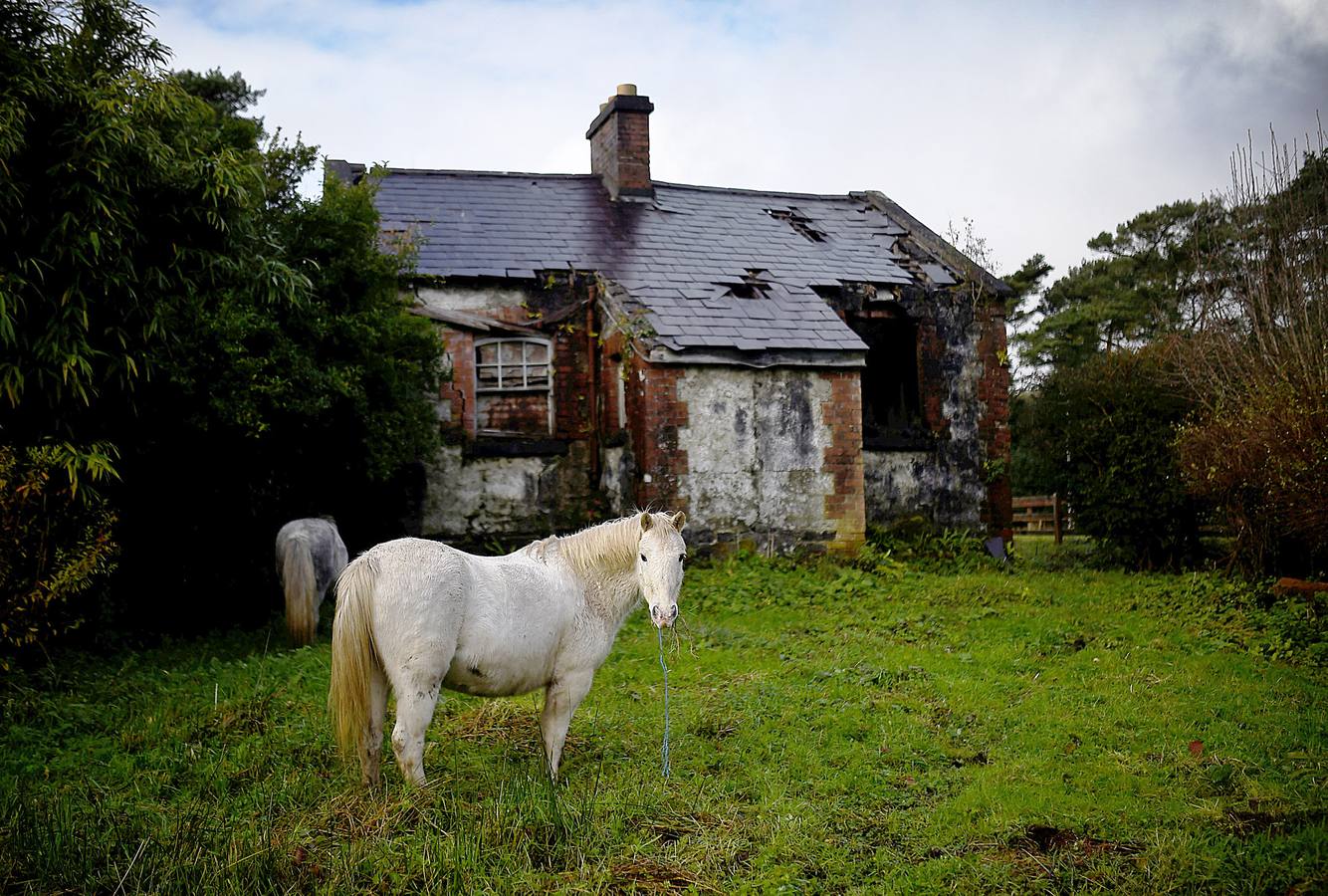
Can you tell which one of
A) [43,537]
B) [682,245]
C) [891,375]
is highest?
[682,245]

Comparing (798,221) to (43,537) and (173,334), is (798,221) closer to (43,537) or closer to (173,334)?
(173,334)

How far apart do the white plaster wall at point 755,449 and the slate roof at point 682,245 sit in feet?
2.03

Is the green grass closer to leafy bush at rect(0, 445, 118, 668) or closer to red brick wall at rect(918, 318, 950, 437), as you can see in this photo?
leafy bush at rect(0, 445, 118, 668)

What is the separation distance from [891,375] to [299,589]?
1165cm

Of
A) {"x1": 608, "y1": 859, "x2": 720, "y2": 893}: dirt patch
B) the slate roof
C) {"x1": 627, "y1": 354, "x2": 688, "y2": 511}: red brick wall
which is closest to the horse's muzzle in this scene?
{"x1": 608, "y1": 859, "x2": 720, "y2": 893}: dirt patch

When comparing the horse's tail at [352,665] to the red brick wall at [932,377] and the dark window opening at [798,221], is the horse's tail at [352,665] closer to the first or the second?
the red brick wall at [932,377]

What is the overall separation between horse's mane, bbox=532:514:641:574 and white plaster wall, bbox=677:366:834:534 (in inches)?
297

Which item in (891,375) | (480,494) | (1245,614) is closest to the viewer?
(1245,614)

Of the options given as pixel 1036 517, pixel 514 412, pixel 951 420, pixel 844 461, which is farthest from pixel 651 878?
pixel 1036 517

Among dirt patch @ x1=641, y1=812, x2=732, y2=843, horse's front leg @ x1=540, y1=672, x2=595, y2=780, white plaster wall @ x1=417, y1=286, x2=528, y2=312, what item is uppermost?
white plaster wall @ x1=417, y1=286, x2=528, y2=312

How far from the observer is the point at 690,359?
541 inches

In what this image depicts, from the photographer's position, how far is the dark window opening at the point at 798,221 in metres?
18.7

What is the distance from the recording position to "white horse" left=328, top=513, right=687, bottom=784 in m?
5.16

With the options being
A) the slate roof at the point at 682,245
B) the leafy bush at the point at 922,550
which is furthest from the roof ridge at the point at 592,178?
the leafy bush at the point at 922,550
